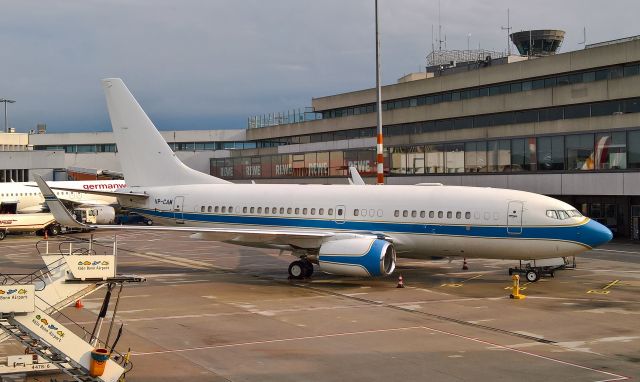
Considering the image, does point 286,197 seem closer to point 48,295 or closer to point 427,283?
point 427,283

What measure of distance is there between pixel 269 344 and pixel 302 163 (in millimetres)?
48432


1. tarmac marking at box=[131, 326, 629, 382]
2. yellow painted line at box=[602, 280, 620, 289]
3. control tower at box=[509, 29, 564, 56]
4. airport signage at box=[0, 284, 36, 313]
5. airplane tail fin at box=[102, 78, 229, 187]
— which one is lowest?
tarmac marking at box=[131, 326, 629, 382]

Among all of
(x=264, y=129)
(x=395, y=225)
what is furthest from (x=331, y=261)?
(x=264, y=129)

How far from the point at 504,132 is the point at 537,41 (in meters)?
19.9

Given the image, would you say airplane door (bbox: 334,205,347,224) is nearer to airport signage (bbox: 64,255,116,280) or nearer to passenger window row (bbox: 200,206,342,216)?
passenger window row (bbox: 200,206,342,216)

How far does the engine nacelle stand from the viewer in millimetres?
30078

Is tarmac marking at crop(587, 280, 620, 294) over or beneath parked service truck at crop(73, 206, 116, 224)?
beneath

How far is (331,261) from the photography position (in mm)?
31000

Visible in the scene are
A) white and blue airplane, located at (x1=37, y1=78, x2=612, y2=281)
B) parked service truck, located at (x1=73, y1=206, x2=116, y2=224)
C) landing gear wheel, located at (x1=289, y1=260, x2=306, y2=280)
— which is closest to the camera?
white and blue airplane, located at (x1=37, y1=78, x2=612, y2=281)

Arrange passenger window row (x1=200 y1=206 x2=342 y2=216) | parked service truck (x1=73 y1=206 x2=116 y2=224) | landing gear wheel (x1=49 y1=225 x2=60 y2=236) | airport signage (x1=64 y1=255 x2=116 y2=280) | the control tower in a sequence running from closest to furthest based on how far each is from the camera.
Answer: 1. airport signage (x1=64 y1=255 x2=116 y2=280)
2. passenger window row (x1=200 y1=206 x2=342 y2=216)
3. landing gear wheel (x1=49 y1=225 x2=60 y2=236)
4. parked service truck (x1=73 y1=206 x2=116 y2=224)
5. the control tower

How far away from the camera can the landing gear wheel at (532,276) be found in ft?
106

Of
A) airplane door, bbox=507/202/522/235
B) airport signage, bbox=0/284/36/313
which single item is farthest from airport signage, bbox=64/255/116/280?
airplane door, bbox=507/202/522/235

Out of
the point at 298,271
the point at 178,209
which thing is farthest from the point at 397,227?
the point at 178,209

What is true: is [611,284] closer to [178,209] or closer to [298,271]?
[298,271]
